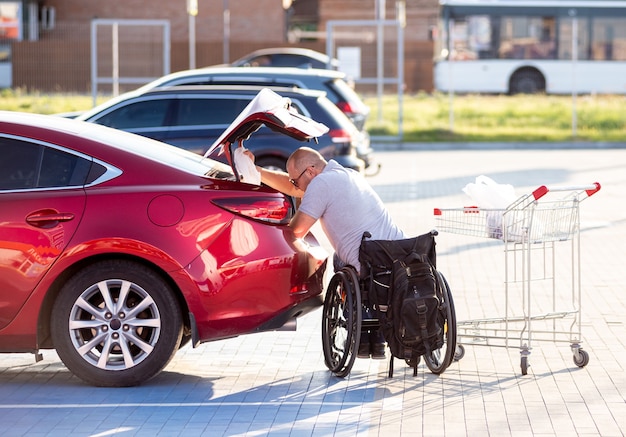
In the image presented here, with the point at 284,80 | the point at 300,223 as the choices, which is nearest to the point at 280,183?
the point at 300,223

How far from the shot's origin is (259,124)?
743 cm

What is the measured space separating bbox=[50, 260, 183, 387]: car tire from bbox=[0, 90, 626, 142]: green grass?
882 inches

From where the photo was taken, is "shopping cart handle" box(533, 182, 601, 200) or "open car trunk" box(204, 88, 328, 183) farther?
"open car trunk" box(204, 88, 328, 183)

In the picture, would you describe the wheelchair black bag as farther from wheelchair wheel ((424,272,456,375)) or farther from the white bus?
the white bus

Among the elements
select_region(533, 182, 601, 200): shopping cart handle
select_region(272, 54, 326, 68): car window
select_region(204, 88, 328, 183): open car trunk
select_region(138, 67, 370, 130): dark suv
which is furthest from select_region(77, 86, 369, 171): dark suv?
select_region(272, 54, 326, 68): car window

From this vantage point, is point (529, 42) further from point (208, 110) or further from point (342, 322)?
point (342, 322)

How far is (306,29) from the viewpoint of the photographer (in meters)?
58.0

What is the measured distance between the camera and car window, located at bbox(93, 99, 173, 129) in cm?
1516

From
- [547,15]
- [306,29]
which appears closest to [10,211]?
[547,15]

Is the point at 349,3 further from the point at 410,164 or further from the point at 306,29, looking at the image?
the point at 410,164

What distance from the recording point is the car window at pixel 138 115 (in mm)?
15164

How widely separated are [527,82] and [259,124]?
3605cm

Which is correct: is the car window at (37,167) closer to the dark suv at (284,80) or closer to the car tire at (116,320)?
the car tire at (116,320)

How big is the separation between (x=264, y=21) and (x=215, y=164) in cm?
4344
